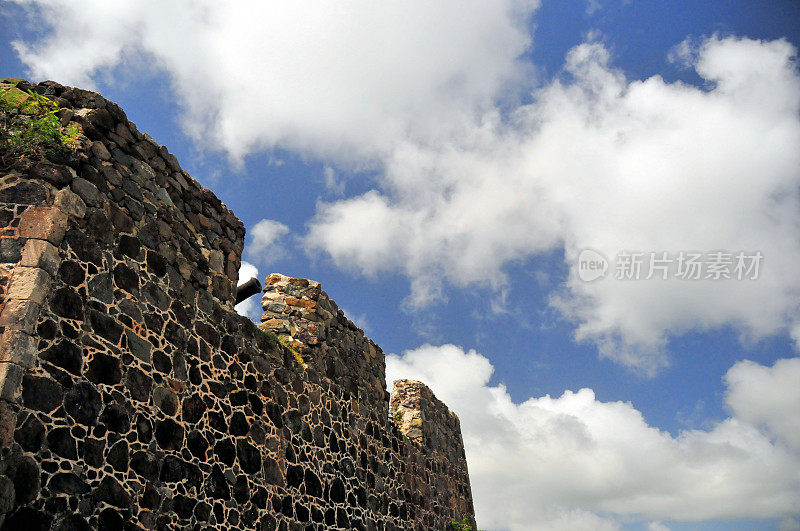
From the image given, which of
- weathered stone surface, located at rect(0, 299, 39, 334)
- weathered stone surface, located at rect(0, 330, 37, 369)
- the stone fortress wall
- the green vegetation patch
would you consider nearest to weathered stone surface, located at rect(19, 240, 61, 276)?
the stone fortress wall

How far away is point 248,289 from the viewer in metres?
8.30

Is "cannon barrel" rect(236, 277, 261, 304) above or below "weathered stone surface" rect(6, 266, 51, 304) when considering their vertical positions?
above

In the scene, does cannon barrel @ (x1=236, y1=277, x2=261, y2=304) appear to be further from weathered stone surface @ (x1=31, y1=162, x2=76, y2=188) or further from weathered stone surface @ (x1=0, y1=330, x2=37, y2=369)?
weathered stone surface @ (x1=0, y1=330, x2=37, y2=369)

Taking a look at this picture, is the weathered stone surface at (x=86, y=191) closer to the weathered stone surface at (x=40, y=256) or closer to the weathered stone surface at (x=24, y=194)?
the weathered stone surface at (x=24, y=194)

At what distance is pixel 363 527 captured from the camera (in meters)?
9.08

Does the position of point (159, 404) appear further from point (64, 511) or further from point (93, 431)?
point (64, 511)

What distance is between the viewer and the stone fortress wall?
4500 millimetres

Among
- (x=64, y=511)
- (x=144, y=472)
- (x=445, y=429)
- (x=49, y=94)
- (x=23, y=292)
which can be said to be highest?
(x=49, y=94)

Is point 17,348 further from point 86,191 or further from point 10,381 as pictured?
point 86,191

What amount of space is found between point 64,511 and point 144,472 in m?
0.87

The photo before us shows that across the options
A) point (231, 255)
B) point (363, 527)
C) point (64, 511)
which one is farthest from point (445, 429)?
point (64, 511)

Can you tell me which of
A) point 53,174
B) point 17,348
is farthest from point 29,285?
point 53,174

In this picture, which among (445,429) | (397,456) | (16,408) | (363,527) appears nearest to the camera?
(16,408)

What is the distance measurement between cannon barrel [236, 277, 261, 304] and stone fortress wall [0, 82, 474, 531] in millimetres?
651
